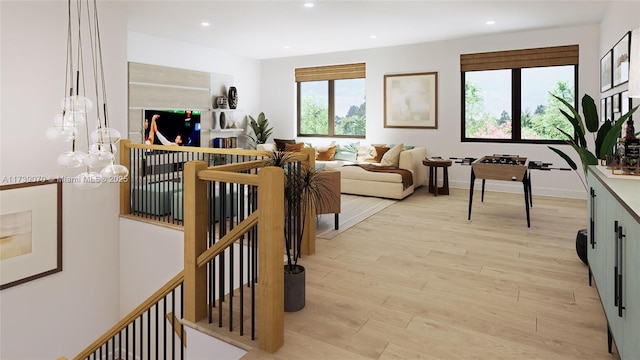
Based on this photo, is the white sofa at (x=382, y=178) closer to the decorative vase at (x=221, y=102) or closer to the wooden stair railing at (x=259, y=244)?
the decorative vase at (x=221, y=102)

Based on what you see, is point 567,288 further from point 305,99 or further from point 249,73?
point 249,73

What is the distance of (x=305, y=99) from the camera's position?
923 cm

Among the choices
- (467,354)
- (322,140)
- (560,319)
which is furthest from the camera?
(322,140)

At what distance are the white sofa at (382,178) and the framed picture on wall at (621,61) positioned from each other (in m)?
3.03

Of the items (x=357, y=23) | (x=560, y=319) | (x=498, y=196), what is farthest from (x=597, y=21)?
(x=560, y=319)

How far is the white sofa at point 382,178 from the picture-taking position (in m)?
6.56

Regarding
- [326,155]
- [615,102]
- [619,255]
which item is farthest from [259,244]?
[326,155]

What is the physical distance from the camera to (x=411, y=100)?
779 cm

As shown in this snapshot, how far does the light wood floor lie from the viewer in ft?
7.47

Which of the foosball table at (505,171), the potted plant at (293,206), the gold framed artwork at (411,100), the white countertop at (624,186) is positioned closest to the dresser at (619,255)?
the white countertop at (624,186)

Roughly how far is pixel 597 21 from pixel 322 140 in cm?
517

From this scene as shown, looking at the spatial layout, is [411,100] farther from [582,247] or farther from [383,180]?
[582,247]

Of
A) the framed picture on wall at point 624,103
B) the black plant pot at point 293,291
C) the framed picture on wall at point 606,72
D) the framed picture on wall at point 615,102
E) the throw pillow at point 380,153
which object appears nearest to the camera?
the black plant pot at point 293,291

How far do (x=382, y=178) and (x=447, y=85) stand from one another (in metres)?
2.28
